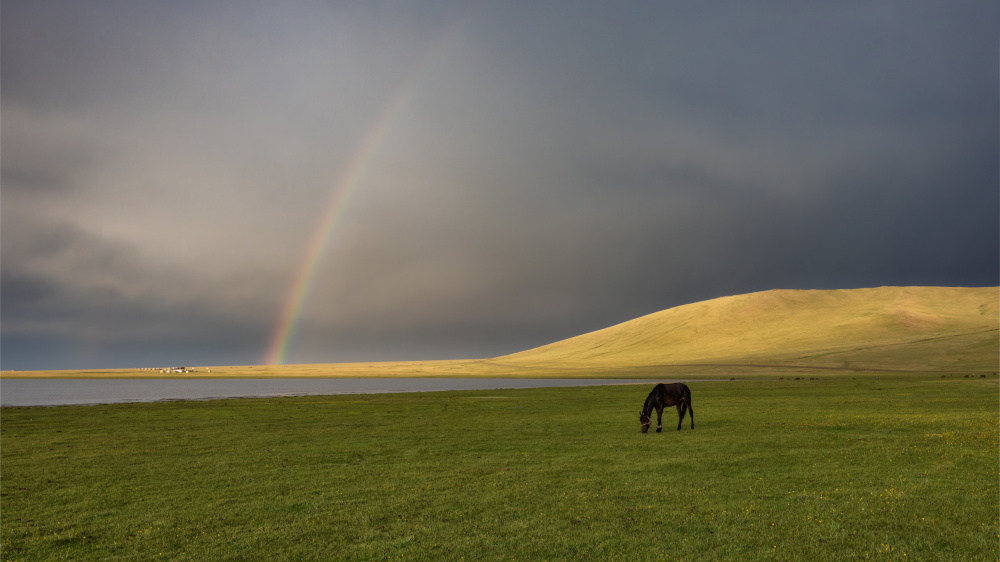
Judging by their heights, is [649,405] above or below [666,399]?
below

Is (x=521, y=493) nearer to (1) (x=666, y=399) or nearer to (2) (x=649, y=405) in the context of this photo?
(2) (x=649, y=405)

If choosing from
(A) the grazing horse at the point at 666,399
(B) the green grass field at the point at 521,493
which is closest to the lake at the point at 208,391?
(B) the green grass field at the point at 521,493

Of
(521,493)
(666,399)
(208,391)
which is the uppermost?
(666,399)

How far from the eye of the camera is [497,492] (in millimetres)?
16750

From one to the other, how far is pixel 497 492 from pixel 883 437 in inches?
731

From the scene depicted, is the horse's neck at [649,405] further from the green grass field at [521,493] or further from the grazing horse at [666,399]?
the green grass field at [521,493]

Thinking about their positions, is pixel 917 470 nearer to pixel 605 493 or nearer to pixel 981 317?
pixel 605 493

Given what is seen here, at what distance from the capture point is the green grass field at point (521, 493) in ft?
40.4

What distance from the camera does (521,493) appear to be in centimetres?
1661

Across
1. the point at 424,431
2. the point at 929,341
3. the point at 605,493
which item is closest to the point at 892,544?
the point at 605,493

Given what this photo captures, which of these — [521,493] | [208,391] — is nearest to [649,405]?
[521,493]

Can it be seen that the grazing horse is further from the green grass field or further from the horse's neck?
the green grass field

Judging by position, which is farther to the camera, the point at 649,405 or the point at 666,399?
the point at 666,399

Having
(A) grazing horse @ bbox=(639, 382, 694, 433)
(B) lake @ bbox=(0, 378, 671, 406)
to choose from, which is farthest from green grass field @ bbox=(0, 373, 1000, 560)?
(B) lake @ bbox=(0, 378, 671, 406)
